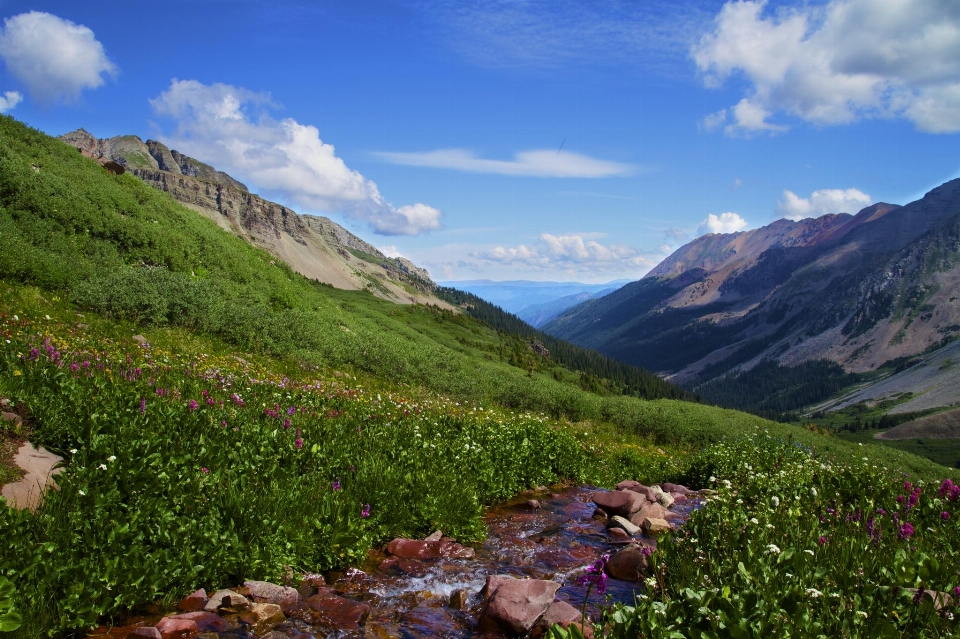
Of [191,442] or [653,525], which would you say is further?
[653,525]

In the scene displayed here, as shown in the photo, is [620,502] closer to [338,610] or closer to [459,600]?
[459,600]

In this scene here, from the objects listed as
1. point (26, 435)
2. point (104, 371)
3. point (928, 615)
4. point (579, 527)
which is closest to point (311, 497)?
point (26, 435)

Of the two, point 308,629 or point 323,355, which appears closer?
point 308,629

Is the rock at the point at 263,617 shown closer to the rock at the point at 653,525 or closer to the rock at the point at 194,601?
the rock at the point at 194,601

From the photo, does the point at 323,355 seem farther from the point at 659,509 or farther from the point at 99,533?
the point at 99,533

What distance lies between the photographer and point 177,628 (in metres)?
5.98

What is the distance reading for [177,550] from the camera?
21.9 feet

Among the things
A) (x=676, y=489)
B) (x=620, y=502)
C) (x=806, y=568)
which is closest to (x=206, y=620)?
(x=806, y=568)

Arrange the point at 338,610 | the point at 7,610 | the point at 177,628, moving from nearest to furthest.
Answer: the point at 7,610 < the point at 177,628 < the point at 338,610

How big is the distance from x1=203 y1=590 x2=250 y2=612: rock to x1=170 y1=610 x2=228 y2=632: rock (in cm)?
10

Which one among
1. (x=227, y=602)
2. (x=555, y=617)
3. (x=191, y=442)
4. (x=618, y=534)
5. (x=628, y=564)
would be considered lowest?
(x=618, y=534)

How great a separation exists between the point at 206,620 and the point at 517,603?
360 centimetres

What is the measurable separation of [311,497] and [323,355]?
1805cm

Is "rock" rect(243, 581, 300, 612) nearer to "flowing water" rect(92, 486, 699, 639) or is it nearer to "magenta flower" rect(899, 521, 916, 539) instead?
"flowing water" rect(92, 486, 699, 639)
